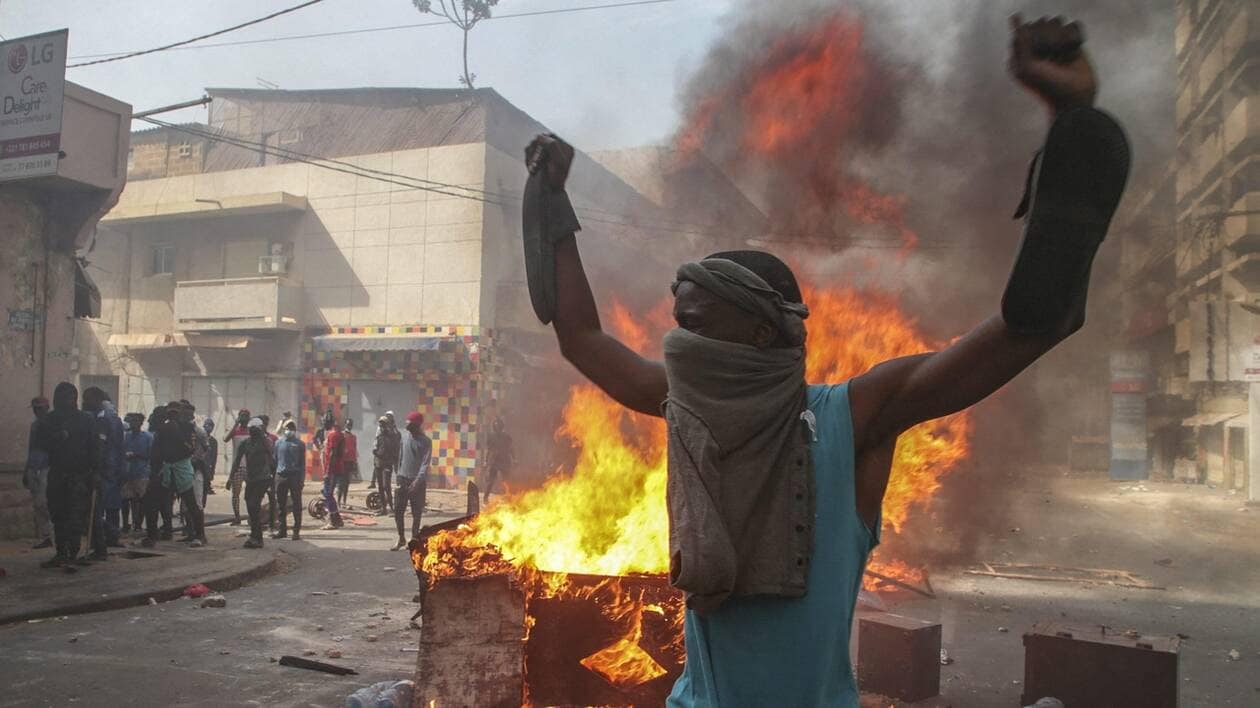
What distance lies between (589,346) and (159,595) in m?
8.32

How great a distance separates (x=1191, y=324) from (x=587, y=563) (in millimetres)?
26840

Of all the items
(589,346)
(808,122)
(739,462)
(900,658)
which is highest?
(808,122)

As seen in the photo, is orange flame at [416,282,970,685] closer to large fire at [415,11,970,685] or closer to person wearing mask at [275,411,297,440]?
large fire at [415,11,970,685]

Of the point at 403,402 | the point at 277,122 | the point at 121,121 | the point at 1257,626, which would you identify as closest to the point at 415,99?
the point at 277,122

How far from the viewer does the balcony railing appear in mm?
20906

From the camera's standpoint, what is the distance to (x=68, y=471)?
945 centimetres

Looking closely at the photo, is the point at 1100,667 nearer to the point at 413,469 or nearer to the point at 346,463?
the point at 413,469

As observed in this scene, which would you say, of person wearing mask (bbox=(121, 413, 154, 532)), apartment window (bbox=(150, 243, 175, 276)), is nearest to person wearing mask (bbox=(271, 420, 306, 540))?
person wearing mask (bbox=(121, 413, 154, 532))

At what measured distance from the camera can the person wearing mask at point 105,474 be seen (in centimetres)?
1001

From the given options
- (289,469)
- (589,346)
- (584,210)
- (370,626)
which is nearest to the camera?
(589,346)

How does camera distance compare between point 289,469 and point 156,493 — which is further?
point 289,469

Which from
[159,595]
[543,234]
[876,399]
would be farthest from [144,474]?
[876,399]

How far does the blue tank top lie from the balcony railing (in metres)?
21.2

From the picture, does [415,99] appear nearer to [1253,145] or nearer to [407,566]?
[407,566]
